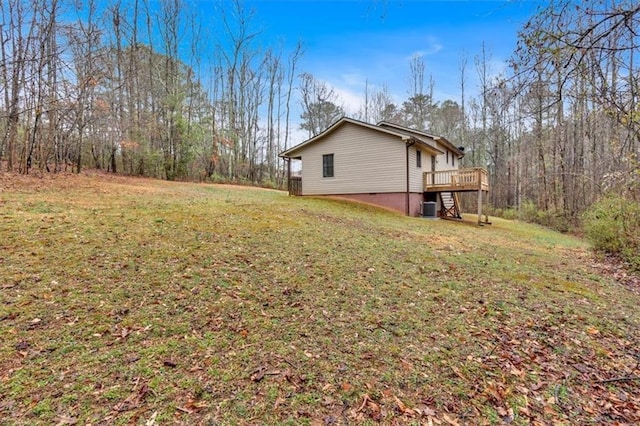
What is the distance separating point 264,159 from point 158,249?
27.0 meters

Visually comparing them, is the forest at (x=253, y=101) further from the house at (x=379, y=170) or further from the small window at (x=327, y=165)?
the small window at (x=327, y=165)

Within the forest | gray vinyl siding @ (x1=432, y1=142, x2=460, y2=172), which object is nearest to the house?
gray vinyl siding @ (x1=432, y1=142, x2=460, y2=172)

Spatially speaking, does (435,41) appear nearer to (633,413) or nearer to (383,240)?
(633,413)

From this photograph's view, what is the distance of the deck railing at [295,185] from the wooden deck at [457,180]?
7126mm

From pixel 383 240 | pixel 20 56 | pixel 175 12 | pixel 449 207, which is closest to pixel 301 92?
pixel 175 12

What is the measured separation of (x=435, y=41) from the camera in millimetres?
4004

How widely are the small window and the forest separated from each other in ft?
24.5

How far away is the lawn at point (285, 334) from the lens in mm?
2408

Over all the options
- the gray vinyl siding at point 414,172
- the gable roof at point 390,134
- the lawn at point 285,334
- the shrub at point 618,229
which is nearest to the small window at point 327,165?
the gable roof at point 390,134

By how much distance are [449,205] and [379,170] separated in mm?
6184

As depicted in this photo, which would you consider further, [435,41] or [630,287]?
[630,287]

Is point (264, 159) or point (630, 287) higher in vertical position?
point (264, 159)

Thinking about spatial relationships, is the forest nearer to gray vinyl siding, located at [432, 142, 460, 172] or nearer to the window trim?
gray vinyl siding, located at [432, 142, 460, 172]

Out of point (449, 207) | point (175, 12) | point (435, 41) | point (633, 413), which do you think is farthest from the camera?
point (175, 12)
